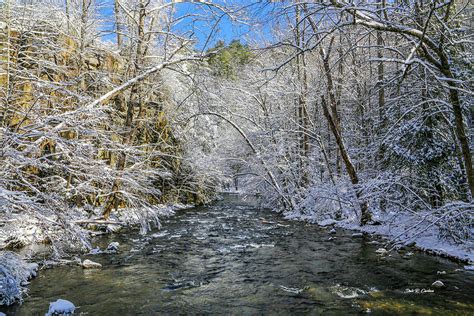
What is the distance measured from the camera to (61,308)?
511cm

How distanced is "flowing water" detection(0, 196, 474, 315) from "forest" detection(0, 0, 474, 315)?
23.2 inches

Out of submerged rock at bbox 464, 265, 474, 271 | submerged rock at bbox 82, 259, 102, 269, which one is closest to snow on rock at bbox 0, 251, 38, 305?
submerged rock at bbox 82, 259, 102, 269

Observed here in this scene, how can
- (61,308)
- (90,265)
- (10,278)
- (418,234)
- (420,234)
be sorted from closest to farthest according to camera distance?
(61,308)
(10,278)
(418,234)
(90,265)
(420,234)

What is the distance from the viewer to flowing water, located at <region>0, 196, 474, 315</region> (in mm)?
5445

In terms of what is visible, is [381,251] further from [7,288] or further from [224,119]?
[224,119]

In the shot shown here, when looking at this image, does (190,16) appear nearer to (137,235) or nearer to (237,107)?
(137,235)

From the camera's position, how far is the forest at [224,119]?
5215 millimetres

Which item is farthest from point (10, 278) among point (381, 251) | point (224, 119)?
point (224, 119)

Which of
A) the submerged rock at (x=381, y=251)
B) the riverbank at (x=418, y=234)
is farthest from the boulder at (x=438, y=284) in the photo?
the submerged rock at (x=381, y=251)

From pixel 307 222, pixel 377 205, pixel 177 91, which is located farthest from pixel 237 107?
pixel 377 205

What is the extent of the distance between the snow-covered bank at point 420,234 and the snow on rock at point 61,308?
5.76 m

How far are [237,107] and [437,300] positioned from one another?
19530 millimetres

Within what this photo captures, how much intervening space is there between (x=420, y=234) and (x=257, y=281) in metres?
4.41

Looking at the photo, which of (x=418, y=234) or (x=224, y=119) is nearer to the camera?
(x=418, y=234)
